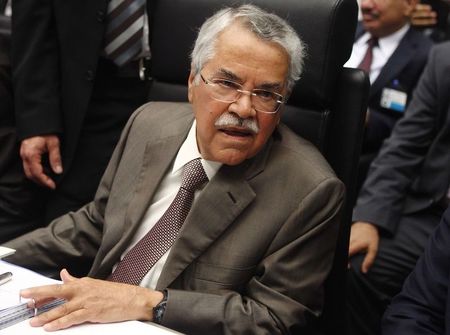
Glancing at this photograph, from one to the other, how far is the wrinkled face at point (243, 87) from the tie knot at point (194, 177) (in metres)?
0.05

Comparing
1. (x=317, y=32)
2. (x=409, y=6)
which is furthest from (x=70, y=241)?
(x=409, y=6)

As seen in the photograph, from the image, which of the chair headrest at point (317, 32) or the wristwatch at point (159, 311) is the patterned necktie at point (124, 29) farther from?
the wristwatch at point (159, 311)

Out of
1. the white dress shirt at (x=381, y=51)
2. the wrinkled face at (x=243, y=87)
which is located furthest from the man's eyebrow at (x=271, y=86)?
the white dress shirt at (x=381, y=51)

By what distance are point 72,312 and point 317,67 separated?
79 cm

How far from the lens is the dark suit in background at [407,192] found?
2.19 meters

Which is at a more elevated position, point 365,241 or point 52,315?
point 52,315

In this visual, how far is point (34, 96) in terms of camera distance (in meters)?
2.00

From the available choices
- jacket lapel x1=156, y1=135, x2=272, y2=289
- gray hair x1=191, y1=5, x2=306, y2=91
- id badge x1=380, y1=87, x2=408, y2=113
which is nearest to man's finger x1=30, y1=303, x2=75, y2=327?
jacket lapel x1=156, y1=135, x2=272, y2=289

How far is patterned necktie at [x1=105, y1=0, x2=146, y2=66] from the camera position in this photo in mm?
2008

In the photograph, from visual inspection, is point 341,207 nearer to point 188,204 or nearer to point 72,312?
point 188,204

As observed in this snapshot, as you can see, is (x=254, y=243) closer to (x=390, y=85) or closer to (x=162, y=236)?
(x=162, y=236)

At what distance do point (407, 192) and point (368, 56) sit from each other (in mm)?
971

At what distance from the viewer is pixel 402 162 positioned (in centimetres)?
234

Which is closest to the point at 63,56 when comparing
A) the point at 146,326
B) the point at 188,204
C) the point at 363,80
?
the point at 188,204
